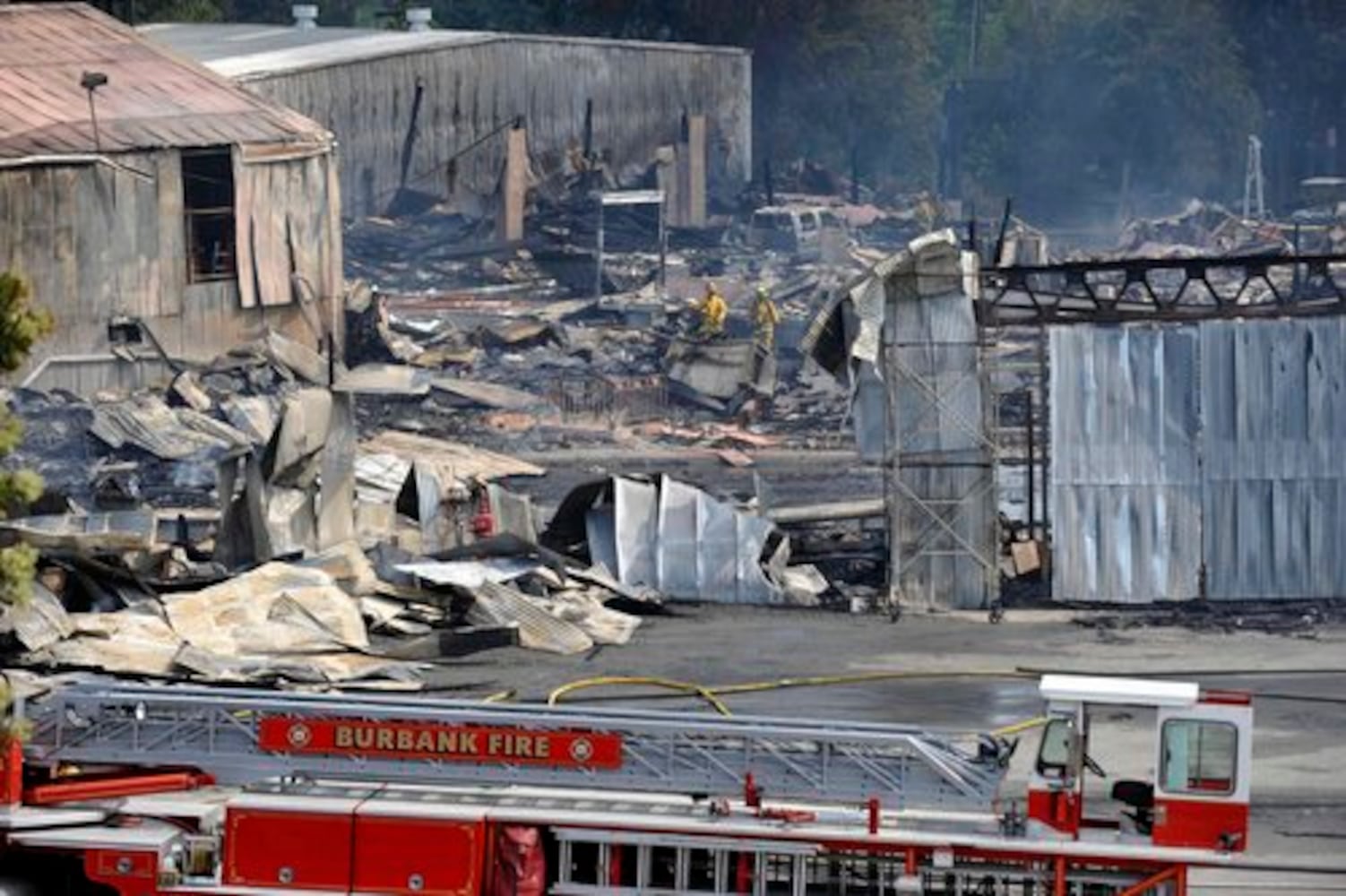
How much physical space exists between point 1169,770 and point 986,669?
40.1 feet

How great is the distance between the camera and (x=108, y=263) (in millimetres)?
49125

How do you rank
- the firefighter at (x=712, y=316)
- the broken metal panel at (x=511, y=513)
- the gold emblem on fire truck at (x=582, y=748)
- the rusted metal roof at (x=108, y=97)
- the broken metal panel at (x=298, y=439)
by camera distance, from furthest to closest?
the firefighter at (x=712, y=316)
the rusted metal roof at (x=108, y=97)
the broken metal panel at (x=511, y=513)
the broken metal panel at (x=298, y=439)
the gold emblem on fire truck at (x=582, y=748)

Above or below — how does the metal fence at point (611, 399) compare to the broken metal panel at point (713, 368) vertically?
below

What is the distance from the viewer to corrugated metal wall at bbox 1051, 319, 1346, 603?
34906 millimetres

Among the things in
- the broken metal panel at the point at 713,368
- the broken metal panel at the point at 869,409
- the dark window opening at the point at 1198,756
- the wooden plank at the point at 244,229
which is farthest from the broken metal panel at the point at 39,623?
the broken metal panel at the point at 713,368

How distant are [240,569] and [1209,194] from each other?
63008 millimetres

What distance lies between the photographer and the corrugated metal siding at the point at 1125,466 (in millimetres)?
34906

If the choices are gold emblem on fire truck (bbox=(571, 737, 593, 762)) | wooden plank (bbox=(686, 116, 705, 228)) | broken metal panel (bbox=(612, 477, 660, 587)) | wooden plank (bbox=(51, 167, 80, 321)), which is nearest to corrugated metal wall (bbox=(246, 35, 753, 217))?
wooden plank (bbox=(686, 116, 705, 228))

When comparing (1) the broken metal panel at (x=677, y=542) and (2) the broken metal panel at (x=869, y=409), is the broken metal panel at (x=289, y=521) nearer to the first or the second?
(1) the broken metal panel at (x=677, y=542)

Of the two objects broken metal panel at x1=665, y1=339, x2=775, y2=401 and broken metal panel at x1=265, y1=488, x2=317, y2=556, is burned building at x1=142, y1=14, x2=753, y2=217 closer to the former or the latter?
broken metal panel at x1=665, y1=339, x2=775, y2=401

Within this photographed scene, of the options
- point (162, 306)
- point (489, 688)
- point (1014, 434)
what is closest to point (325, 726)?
point (489, 688)

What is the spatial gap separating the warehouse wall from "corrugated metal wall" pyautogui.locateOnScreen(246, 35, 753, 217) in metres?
11.7

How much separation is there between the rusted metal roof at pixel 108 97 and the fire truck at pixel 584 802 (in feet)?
95.2

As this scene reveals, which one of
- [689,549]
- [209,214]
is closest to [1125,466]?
[689,549]
